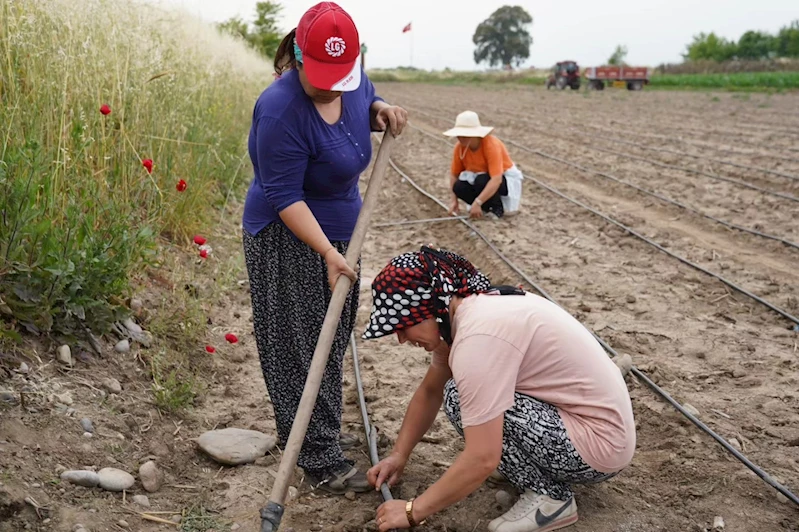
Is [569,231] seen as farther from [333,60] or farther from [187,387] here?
[333,60]

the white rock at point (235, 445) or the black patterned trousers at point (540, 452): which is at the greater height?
the black patterned trousers at point (540, 452)

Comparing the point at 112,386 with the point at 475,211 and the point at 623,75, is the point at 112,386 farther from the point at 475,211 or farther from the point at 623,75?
the point at 623,75

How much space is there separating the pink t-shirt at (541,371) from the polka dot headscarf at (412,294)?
83mm

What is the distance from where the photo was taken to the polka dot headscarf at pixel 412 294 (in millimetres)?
2312

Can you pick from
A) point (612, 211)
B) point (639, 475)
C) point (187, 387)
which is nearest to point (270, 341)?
point (187, 387)

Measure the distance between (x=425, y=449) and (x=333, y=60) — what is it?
5.63 feet

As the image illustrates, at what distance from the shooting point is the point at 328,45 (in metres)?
2.31

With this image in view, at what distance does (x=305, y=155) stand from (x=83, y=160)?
179 centimetres

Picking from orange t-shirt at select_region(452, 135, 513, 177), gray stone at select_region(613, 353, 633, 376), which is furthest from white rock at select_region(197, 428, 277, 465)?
orange t-shirt at select_region(452, 135, 513, 177)

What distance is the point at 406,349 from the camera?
14.6 feet

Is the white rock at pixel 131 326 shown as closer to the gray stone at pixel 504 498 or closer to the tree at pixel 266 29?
the gray stone at pixel 504 498

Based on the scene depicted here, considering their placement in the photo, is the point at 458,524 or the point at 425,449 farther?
the point at 425,449

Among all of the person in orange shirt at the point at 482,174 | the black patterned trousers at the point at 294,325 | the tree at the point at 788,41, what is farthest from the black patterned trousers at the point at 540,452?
the tree at the point at 788,41

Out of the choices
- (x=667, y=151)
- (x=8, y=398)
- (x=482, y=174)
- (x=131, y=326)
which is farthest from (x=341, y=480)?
(x=667, y=151)
